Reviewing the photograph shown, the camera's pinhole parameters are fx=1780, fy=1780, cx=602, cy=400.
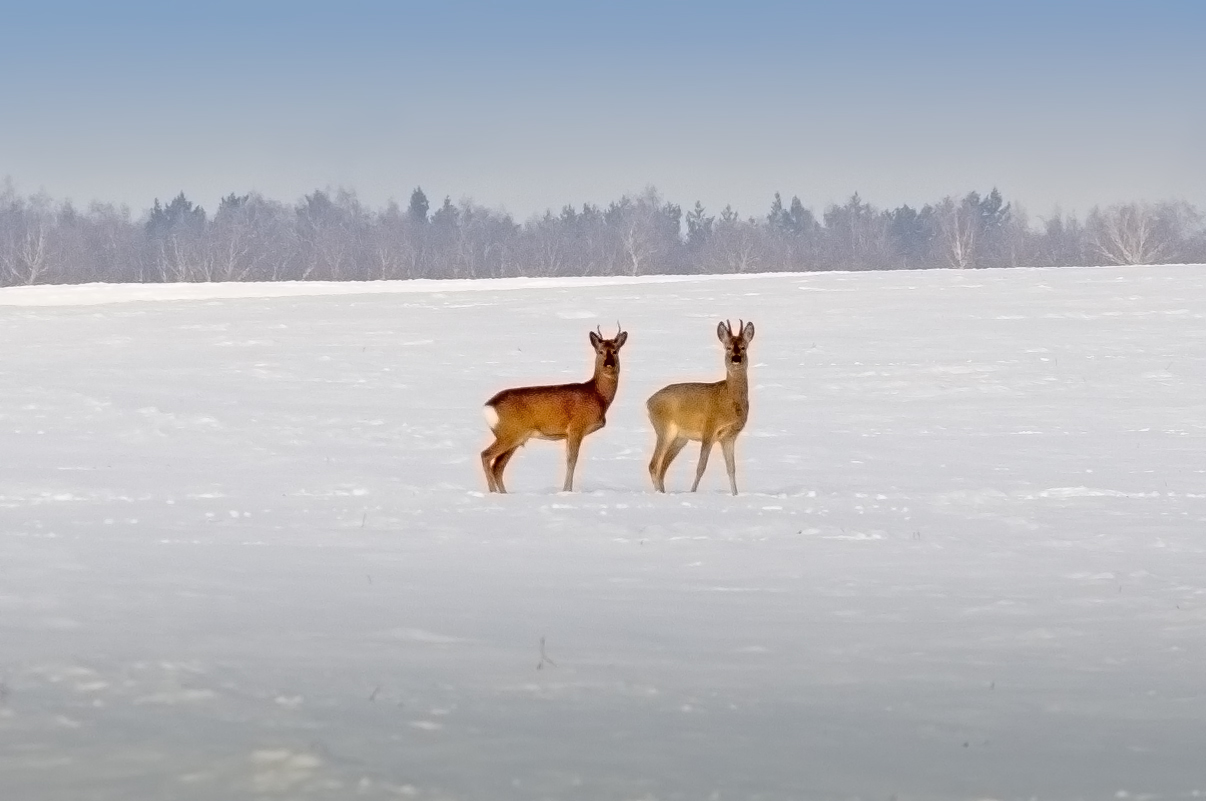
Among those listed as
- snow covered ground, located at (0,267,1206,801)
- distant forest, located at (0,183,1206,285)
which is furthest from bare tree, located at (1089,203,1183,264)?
snow covered ground, located at (0,267,1206,801)

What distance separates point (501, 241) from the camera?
180 meters

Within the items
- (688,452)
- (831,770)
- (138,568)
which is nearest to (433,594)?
(138,568)

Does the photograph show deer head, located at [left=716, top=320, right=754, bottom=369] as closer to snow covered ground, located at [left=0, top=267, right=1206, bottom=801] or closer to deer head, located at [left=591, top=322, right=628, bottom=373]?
deer head, located at [left=591, top=322, right=628, bottom=373]

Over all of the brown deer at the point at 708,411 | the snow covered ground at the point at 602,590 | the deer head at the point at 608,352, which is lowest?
the snow covered ground at the point at 602,590

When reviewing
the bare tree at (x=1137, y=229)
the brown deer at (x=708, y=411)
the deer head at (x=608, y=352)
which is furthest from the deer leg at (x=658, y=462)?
the bare tree at (x=1137, y=229)

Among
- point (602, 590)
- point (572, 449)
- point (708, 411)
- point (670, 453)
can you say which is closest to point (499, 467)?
point (572, 449)

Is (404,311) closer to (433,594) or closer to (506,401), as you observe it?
(506,401)

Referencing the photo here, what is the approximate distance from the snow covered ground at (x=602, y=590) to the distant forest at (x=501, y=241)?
371ft

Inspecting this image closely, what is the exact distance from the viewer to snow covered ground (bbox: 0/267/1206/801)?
6051 mm

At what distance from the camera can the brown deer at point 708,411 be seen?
15.4 metres

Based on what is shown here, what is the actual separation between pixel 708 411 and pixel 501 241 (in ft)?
544

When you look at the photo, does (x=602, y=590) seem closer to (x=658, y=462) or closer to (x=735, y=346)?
(x=735, y=346)

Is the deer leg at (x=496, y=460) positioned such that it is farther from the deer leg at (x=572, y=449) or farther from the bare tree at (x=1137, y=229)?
the bare tree at (x=1137, y=229)

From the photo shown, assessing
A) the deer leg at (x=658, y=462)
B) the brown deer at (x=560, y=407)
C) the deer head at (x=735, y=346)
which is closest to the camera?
the deer head at (x=735, y=346)
